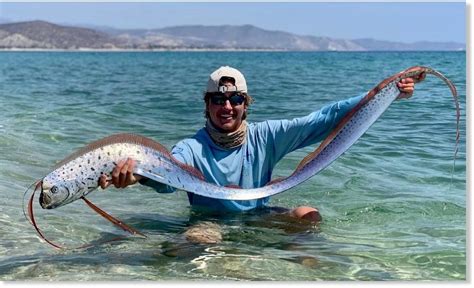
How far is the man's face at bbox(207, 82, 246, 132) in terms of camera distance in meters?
5.29

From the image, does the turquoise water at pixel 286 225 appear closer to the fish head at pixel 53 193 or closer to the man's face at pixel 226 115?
the fish head at pixel 53 193

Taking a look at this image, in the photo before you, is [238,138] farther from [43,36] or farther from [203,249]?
[43,36]

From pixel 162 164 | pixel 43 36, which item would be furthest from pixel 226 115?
pixel 43 36

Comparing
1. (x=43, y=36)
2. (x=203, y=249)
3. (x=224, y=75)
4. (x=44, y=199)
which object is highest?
(x=43, y=36)

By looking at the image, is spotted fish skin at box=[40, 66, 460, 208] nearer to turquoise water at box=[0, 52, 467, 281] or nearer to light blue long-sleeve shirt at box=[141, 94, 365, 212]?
light blue long-sleeve shirt at box=[141, 94, 365, 212]

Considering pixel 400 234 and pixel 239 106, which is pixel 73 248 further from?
pixel 400 234

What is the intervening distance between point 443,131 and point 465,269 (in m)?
7.28

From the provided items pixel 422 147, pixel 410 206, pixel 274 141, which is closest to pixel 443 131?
pixel 422 147

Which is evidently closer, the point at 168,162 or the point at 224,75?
the point at 168,162

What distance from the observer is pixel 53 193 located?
436cm

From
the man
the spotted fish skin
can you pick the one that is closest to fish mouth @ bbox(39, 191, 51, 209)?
the spotted fish skin

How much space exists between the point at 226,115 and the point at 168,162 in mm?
693

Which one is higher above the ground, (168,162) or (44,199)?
(168,162)

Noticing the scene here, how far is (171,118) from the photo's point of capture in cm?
1517
